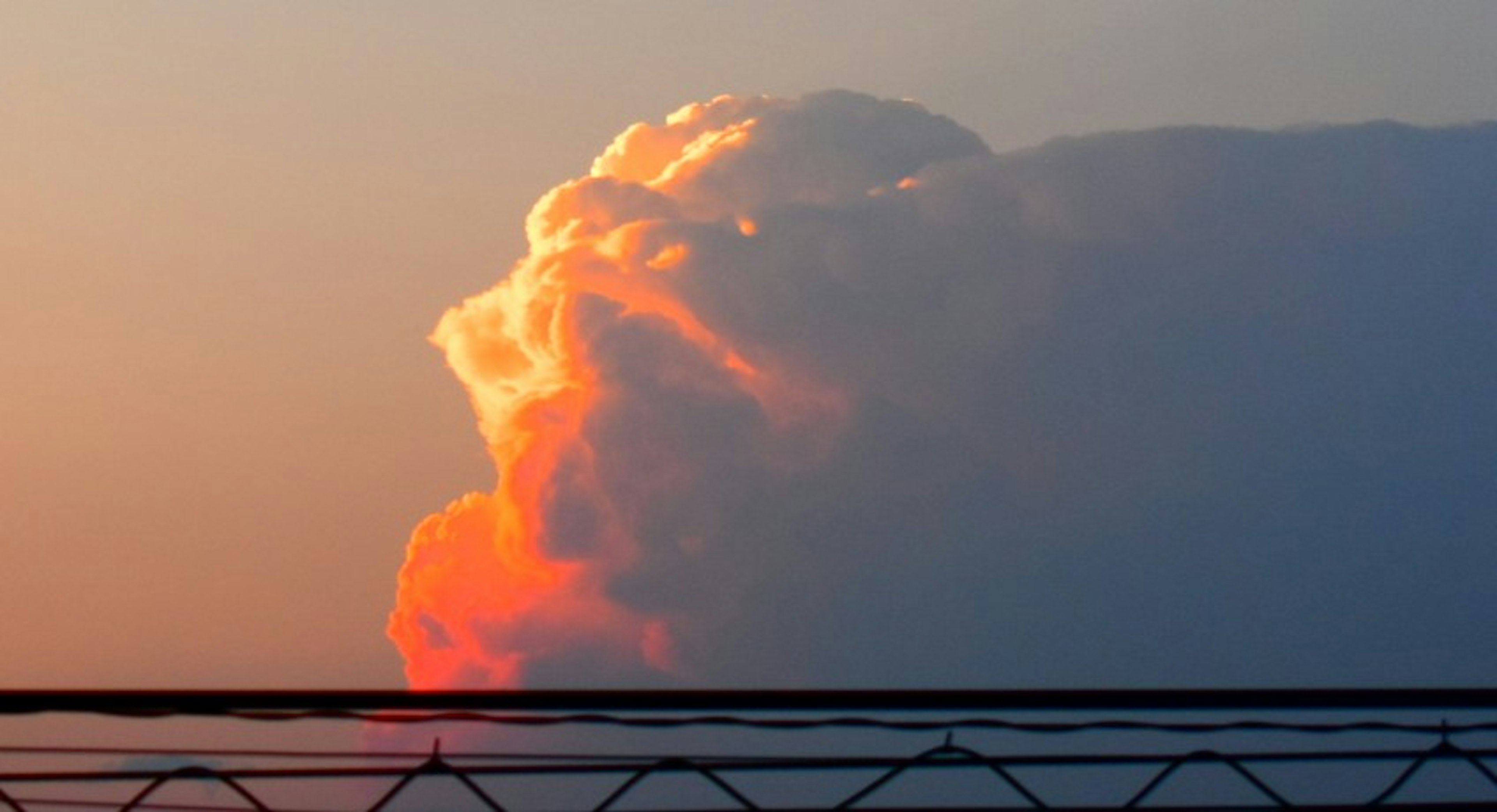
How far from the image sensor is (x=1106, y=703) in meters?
10.4

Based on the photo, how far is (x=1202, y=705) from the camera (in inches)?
410

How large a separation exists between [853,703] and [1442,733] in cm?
488

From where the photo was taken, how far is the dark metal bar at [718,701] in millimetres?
10172

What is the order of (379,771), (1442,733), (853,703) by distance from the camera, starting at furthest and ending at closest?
(1442,733)
(379,771)
(853,703)

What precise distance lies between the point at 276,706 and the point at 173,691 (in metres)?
0.56

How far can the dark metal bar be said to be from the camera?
10.2m

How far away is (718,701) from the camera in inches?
400

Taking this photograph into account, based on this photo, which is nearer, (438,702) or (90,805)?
(438,702)

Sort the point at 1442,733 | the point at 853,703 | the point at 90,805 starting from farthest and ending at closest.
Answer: the point at 90,805 → the point at 1442,733 → the point at 853,703

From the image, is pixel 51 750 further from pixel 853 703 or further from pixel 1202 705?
pixel 1202 705

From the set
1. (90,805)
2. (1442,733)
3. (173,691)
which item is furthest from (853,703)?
(90,805)

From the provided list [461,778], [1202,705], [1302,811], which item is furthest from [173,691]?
[1302,811]

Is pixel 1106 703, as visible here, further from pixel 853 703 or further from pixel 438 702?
pixel 438 702

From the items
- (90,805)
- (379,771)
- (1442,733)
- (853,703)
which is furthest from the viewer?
(90,805)
